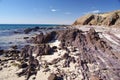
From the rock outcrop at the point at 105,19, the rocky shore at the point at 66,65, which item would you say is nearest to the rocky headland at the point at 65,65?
the rocky shore at the point at 66,65

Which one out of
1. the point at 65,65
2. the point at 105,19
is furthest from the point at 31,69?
the point at 105,19

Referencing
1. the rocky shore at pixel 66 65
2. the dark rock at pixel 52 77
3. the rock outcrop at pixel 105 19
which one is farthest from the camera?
the rock outcrop at pixel 105 19

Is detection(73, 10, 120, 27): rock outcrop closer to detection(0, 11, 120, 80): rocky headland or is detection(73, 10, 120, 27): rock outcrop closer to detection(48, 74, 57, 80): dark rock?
detection(0, 11, 120, 80): rocky headland

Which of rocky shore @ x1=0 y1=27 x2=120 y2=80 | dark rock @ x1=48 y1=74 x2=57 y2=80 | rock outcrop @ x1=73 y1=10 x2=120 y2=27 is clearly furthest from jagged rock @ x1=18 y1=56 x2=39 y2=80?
rock outcrop @ x1=73 y1=10 x2=120 y2=27

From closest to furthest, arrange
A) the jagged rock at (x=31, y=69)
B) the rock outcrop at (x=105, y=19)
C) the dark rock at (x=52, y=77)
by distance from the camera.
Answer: the dark rock at (x=52, y=77)
the jagged rock at (x=31, y=69)
the rock outcrop at (x=105, y=19)

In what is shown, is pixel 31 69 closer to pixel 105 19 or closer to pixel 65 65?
pixel 65 65

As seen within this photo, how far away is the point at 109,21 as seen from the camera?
50844 millimetres

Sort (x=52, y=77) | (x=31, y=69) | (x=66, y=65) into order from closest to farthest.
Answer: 1. (x=52, y=77)
2. (x=31, y=69)
3. (x=66, y=65)

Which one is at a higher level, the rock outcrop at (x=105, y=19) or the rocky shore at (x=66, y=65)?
the rock outcrop at (x=105, y=19)

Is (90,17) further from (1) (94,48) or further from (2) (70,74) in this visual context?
(2) (70,74)

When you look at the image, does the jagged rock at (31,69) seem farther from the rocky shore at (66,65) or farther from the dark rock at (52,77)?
the dark rock at (52,77)

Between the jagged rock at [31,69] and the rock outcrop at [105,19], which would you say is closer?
the jagged rock at [31,69]

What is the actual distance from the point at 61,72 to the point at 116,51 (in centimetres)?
650

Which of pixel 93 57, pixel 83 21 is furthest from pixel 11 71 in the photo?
pixel 83 21
